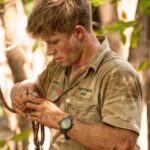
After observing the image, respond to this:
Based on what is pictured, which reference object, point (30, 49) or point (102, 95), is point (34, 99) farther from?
point (30, 49)

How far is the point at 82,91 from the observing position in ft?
8.98

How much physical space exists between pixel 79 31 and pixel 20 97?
0.53 meters

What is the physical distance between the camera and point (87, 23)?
274cm

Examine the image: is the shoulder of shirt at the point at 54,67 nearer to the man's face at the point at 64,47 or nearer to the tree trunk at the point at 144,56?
the man's face at the point at 64,47

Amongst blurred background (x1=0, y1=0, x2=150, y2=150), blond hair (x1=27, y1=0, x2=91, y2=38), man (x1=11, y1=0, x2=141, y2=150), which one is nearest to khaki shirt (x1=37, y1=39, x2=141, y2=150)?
man (x1=11, y1=0, x2=141, y2=150)

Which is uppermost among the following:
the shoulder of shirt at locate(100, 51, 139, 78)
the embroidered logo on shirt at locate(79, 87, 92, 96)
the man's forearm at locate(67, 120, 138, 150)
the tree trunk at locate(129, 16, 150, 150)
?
the shoulder of shirt at locate(100, 51, 139, 78)

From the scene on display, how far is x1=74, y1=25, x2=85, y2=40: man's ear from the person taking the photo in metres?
2.68

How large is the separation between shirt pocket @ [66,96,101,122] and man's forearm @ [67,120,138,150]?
11cm

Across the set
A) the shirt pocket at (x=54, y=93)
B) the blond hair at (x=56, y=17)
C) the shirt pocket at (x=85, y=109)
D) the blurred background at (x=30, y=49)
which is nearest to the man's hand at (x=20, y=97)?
the shirt pocket at (x=54, y=93)

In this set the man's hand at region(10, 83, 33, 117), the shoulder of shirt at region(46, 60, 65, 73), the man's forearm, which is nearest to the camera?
the man's forearm

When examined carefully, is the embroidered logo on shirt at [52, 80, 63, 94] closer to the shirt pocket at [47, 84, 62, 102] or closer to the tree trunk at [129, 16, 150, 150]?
the shirt pocket at [47, 84, 62, 102]

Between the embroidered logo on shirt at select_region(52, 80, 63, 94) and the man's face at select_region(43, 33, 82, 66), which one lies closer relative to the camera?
the man's face at select_region(43, 33, 82, 66)

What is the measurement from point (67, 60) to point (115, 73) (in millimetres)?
314

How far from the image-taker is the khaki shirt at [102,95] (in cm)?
255
